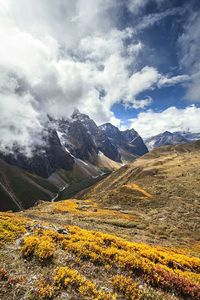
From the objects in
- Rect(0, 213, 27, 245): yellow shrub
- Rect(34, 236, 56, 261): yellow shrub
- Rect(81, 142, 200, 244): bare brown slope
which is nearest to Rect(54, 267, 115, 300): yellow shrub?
Rect(34, 236, 56, 261): yellow shrub

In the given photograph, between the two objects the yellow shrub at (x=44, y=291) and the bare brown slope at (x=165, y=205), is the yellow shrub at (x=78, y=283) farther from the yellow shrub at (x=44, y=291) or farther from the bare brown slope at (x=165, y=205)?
the bare brown slope at (x=165, y=205)

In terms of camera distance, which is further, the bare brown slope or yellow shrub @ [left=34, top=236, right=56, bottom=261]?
the bare brown slope

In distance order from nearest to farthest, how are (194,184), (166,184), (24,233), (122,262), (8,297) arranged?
(8,297) < (122,262) < (24,233) < (194,184) < (166,184)

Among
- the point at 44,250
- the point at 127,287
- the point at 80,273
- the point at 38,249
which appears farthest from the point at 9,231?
the point at 127,287

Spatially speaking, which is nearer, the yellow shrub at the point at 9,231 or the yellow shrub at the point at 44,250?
the yellow shrub at the point at 44,250

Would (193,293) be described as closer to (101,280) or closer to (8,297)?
(101,280)

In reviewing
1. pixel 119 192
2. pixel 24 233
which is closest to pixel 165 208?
pixel 119 192

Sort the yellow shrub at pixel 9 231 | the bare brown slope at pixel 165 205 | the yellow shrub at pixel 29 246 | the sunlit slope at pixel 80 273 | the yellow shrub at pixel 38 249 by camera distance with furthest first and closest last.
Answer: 1. the bare brown slope at pixel 165 205
2. the yellow shrub at pixel 9 231
3. the yellow shrub at pixel 29 246
4. the yellow shrub at pixel 38 249
5. the sunlit slope at pixel 80 273

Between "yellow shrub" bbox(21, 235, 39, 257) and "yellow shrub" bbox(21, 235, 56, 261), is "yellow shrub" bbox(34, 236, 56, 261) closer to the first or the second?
"yellow shrub" bbox(21, 235, 56, 261)

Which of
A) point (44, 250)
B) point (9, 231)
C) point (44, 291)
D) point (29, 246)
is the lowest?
point (44, 291)

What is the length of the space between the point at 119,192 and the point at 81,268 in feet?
232

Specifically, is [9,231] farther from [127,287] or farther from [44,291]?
[127,287]

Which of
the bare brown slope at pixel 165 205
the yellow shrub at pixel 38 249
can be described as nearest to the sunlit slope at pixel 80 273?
the yellow shrub at pixel 38 249

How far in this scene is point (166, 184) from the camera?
89.9 m
